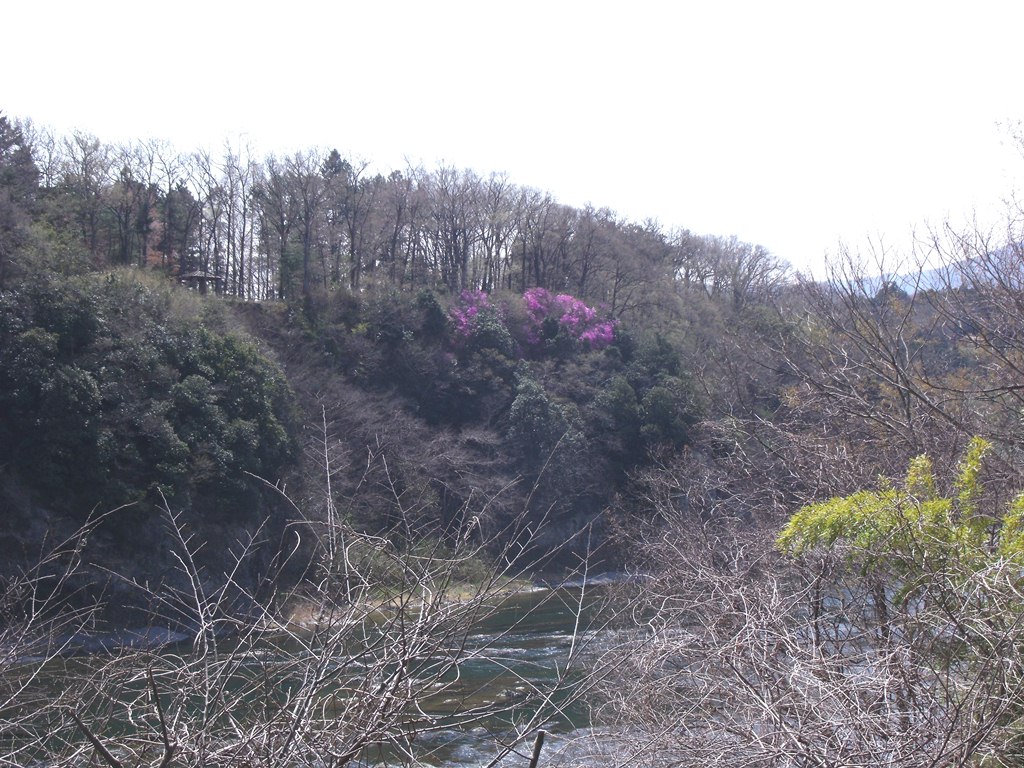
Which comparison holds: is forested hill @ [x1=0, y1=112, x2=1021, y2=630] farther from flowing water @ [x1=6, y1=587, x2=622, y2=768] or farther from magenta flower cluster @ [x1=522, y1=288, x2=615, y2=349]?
flowing water @ [x1=6, y1=587, x2=622, y2=768]

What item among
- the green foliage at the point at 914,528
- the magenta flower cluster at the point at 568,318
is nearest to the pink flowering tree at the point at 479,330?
the magenta flower cluster at the point at 568,318

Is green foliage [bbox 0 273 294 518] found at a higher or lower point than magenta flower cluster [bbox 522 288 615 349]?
lower

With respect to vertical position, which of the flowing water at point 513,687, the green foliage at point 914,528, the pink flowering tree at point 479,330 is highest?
the pink flowering tree at point 479,330

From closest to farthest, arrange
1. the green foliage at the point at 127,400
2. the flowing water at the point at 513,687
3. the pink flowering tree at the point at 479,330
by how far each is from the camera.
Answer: the flowing water at the point at 513,687 → the green foliage at the point at 127,400 → the pink flowering tree at the point at 479,330

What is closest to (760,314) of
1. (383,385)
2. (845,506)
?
(383,385)

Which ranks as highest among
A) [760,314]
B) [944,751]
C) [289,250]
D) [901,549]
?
[289,250]

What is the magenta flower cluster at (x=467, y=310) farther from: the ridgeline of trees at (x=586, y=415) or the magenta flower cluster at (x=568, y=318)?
the magenta flower cluster at (x=568, y=318)

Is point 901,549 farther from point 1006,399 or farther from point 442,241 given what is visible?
point 442,241

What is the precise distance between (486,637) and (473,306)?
71.7ft

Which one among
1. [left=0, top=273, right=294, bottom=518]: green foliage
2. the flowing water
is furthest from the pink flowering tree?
the flowing water

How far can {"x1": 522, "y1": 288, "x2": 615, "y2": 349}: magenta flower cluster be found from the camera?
127ft

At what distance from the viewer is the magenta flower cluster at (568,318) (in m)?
38.6

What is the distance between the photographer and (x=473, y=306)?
37219 mm

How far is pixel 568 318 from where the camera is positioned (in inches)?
1537
